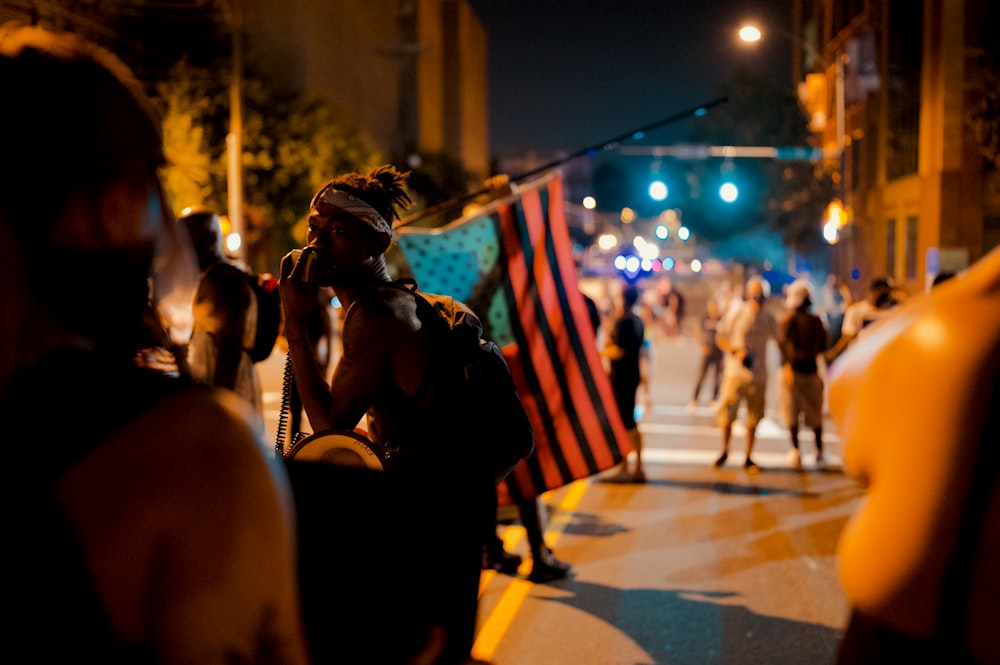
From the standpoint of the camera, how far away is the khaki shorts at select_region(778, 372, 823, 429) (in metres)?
11.6

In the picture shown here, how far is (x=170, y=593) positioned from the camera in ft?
4.05

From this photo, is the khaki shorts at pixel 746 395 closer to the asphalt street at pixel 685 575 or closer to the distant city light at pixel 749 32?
the asphalt street at pixel 685 575

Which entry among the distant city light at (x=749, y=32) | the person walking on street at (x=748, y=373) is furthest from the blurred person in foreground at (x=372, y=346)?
the distant city light at (x=749, y=32)

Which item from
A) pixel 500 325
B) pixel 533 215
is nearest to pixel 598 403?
pixel 500 325

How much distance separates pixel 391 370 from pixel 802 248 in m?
44.0

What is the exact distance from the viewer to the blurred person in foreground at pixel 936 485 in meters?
1.48

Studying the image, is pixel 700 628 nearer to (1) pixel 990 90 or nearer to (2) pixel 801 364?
(2) pixel 801 364

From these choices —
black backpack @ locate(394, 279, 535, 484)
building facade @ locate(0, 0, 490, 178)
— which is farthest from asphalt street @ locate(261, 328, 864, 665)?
building facade @ locate(0, 0, 490, 178)

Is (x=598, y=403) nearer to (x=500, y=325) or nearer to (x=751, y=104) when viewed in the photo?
(x=500, y=325)

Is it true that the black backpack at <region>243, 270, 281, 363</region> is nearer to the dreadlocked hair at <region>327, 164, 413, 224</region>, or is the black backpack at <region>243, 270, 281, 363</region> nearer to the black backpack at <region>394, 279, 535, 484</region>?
the dreadlocked hair at <region>327, 164, 413, 224</region>

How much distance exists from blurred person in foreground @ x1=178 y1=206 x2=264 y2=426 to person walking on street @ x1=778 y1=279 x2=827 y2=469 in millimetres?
7576

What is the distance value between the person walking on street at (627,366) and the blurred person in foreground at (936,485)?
8916mm

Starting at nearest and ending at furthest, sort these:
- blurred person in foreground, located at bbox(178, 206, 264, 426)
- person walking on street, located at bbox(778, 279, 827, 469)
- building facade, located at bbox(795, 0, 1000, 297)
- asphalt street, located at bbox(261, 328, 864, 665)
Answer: blurred person in foreground, located at bbox(178, 206, 264, 426), asphalt street, located at bbox(261, 328, 864, 665), person walking on street, located at bbox(778, 279, 827, 469), building facade, located at bbox(795, 0, 1000, 297)

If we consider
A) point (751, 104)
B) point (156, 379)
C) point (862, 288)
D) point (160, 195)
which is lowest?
point (862, 288)
